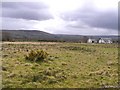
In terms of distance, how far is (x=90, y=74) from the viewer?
1798 cm

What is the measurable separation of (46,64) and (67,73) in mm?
3836

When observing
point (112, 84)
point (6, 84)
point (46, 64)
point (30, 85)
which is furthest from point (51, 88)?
point (46, 64)

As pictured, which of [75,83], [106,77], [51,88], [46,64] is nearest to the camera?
[51,88]

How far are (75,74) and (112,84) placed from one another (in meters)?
2.97

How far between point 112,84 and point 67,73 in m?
3.52

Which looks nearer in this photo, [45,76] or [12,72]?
[45,76]

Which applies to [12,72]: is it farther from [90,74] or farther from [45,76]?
[90,74]

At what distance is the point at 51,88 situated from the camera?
14.1 m

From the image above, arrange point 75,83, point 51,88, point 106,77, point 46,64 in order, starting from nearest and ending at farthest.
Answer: point 51,88, point 75,83, point 106,77, point 46,64

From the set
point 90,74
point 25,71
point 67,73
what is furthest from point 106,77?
point 25,71

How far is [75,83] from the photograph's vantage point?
15508mm

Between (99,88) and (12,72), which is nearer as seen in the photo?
(99,88)

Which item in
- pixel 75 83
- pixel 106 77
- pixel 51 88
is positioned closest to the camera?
pixel 51 88

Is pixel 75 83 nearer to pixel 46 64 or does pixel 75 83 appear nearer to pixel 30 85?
pixel 30 85
